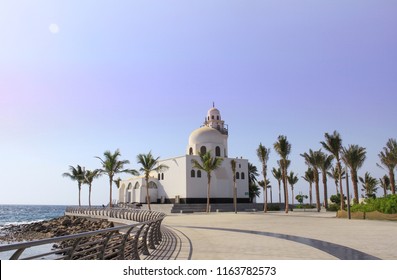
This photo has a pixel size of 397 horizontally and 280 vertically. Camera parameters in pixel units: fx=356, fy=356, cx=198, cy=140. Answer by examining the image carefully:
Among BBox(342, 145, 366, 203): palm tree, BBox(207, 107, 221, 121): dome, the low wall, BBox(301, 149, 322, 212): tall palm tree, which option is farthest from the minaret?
the low wall

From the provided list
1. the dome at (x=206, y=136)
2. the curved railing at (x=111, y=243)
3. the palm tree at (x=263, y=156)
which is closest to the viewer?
the curved railing at (x=111, y=243)

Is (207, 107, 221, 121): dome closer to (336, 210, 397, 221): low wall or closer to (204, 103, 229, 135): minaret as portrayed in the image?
(204, 103, 229, 135): minaret

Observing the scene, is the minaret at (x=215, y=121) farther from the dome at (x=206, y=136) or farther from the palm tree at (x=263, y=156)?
the palm tree at (x=263, y=156)

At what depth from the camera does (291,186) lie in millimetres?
62000

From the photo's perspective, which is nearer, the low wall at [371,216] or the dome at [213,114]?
the low wall at [371,216]

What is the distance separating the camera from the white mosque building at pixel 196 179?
47438 millimetres

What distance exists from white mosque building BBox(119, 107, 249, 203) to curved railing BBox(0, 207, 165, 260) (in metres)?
16.7

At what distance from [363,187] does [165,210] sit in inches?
1501

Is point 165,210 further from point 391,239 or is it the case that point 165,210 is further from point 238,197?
point 391,239

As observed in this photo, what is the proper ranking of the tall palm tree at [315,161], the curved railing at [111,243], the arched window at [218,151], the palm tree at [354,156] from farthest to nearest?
the arched window at [218,151] → the tall palm tree at [315,161] → the palm tree at [354,156] → the curved railing at [111,243]

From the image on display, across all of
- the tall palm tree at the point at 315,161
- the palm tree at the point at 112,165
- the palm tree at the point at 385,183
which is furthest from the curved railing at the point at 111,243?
the palm tree at the point at 385,183

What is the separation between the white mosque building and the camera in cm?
4744
